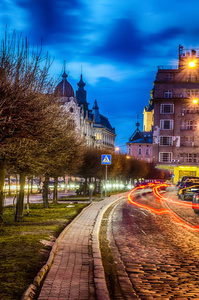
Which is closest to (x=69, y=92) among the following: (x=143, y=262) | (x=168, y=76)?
(x=168, y=76)

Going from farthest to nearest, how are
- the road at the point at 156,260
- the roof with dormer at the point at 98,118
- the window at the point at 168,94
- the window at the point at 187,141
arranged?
1. the roof with dormer at the point at 98,118
2. the window at the point at 168,94
3. the window at the point at 187,141
4. the road at the point at 156,260

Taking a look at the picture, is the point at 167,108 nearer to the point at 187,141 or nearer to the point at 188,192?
the point at 187,141

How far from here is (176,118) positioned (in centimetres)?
7506

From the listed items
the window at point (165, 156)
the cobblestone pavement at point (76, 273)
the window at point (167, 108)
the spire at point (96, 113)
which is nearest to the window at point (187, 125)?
the window at point (167, 108)

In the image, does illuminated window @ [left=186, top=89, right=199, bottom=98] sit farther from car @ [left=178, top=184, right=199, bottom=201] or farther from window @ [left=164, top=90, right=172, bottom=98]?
car @ [left=178, top=184, right=199, bottom=201]

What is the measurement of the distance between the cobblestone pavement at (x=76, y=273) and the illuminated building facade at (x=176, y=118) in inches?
2444

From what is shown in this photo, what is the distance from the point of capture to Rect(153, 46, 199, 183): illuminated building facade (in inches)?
2896

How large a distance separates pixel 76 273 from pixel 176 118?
68984 mm

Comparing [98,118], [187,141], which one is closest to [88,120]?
[98,118]

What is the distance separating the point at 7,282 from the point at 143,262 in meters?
3.80

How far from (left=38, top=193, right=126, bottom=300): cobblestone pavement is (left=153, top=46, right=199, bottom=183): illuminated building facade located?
62.1 m

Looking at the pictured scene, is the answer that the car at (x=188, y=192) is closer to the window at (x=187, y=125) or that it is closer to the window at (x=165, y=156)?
the window at (x=165, y=156)

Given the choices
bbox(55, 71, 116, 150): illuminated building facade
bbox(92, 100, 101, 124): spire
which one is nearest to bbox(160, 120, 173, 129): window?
bbox(55, 71, 116, 150): illuminated building facade

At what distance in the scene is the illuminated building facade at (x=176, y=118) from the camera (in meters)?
73.6
